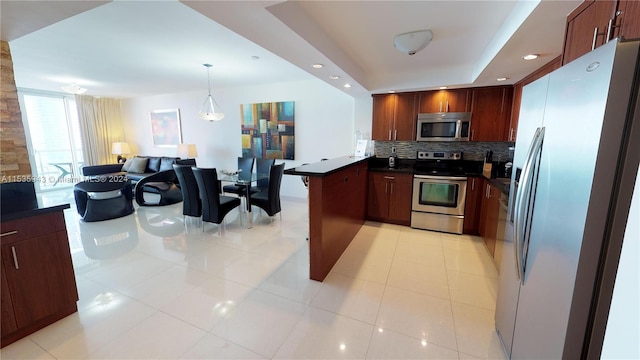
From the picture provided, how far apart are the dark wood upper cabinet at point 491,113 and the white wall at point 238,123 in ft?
5.62

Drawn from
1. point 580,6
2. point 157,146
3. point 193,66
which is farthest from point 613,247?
point 157,146

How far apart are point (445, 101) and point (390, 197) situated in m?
1.68

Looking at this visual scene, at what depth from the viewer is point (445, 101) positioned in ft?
12.4

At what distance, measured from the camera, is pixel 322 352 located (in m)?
1.62

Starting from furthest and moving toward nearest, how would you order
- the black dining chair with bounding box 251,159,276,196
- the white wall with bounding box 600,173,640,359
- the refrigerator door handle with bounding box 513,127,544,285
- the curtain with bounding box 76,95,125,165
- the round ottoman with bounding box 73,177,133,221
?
the curtain with bounding box 76,95,125,165 < the black dining chair with bounding box 251,159,276,196 < the round ottoman with bounding box 73,177,133,221 < the refrigerator door handle with bounding box 513,127,544,285 < the white wall with bounding box 600,173,640,359

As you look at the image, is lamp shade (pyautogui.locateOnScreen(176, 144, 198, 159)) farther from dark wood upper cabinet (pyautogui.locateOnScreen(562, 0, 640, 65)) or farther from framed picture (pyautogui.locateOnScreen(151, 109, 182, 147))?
dark wood upper cabinet (pyautogui.locateOnScreen(562, 0, 640, 65))

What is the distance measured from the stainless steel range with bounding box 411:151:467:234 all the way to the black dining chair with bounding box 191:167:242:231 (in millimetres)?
2846

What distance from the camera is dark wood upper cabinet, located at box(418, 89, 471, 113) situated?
12.1 feet

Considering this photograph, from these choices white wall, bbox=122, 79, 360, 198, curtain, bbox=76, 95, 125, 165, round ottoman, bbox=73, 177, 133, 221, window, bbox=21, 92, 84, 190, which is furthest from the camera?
curtain, bbox=76, 95, 125, 165

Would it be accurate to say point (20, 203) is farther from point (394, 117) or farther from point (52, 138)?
point (52, 138)

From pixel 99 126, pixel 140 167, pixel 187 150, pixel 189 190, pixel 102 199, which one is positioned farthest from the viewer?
pixel 99 126

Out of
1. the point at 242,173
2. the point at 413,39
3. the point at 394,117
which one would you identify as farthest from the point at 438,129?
the point at 242,173

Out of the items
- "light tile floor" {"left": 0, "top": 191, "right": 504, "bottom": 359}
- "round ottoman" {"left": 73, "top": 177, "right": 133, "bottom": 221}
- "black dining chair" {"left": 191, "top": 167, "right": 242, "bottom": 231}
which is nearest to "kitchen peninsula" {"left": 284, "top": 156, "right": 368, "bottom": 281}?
"light tile floor" {"left": 0, "top": 191, "right": 504, "bottom": 359}

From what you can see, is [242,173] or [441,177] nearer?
[441,177]
